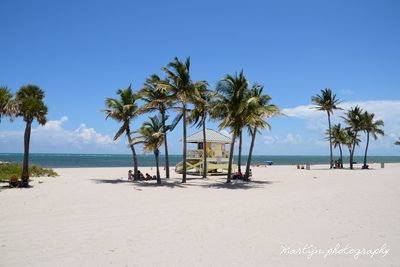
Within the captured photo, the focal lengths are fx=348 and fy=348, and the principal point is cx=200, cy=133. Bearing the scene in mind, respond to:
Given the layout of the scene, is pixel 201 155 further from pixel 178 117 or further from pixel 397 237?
pixel 397 237

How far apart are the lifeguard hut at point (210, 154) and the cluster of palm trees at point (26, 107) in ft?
49.6

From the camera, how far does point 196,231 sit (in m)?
9.11

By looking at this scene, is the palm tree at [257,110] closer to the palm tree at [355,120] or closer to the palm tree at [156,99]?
the palm tree at [156,99]

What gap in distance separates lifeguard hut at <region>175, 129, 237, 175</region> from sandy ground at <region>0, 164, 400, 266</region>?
17434 mm

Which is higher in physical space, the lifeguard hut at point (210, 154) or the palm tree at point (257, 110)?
the palm tree at point (257, 110)

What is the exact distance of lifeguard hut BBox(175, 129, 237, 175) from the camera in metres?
32.6

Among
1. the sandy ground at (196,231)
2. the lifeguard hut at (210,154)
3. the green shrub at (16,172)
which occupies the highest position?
the lifeguard hut at (210,154)

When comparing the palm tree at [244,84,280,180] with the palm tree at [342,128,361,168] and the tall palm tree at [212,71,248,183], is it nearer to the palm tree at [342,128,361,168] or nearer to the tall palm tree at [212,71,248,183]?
the tall palm tree at [212,71,248,183]

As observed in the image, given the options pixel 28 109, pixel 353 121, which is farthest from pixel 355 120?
pixel 28 109

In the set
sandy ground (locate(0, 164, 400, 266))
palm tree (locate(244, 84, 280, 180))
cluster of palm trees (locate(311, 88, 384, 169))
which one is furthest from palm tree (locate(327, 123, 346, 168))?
sandy ground (locate(0, 164, 400, 266))

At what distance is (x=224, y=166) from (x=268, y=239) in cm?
2448

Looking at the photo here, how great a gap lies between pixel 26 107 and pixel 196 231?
14686mm

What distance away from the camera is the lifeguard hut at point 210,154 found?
32625 millimetres

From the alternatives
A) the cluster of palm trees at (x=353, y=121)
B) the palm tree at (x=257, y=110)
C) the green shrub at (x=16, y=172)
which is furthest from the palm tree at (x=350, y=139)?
the green shrub at (x=16, y=172)
